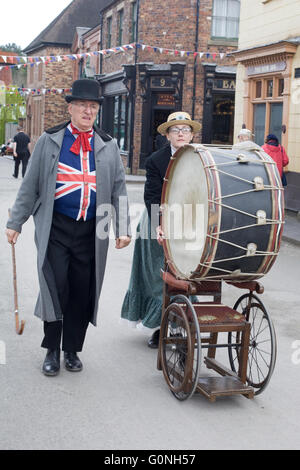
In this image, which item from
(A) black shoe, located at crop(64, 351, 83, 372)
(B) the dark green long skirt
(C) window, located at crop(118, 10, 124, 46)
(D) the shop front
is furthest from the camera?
(C) window, located at crop(118, 10, 124, 46)

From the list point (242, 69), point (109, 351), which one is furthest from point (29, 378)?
point (242, 69)

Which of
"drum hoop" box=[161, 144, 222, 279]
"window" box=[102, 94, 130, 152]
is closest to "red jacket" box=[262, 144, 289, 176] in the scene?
"drum hoop" box=[161, 144, 222, 279]

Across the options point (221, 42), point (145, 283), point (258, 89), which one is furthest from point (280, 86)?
point (145, 283)

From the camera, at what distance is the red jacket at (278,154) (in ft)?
44.4

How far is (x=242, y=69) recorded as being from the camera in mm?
17625

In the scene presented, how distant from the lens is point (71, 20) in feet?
140

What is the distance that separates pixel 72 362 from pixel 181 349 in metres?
0.87

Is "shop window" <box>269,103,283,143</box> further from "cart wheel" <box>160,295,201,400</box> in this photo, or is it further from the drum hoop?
the drum hoop

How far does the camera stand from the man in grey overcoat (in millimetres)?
4637

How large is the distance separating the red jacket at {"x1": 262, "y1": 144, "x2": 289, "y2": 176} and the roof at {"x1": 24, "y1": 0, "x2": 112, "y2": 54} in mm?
30987
